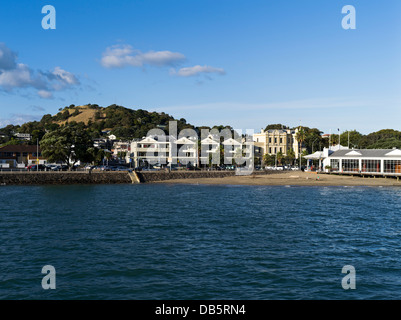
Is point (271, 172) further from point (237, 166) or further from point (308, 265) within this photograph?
point (308, 265)

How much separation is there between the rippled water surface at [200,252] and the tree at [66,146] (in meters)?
53.1

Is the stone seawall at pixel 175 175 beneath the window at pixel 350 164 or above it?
beneath

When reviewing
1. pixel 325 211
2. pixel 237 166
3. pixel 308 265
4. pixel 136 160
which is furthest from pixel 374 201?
pixel 136 160

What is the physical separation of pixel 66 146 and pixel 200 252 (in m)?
81.3

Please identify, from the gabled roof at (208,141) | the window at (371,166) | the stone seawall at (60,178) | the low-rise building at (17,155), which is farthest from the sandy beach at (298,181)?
the low-rise building at (17,155)

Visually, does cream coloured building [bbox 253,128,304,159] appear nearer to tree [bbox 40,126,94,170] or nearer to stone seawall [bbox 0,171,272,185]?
stone seawall [bbox 0,171,272,185]

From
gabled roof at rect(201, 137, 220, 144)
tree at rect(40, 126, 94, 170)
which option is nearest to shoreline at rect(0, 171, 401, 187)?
tree at rect(40, 126, 94, 170)

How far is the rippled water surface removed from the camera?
63.2 feet

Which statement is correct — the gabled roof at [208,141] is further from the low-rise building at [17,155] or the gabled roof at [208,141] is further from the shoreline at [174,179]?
the low-rise building at [17,155]

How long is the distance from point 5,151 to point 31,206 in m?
85.2

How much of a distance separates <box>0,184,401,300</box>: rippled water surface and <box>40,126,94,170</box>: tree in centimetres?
5314

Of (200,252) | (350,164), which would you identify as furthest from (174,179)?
(200,252)

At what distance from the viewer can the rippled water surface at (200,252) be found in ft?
63.2

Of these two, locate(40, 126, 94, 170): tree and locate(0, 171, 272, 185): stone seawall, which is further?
locate(40, 126, 94, 170): tree
